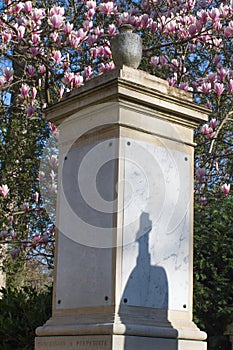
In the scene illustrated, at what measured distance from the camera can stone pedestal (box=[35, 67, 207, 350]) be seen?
469 centimetres

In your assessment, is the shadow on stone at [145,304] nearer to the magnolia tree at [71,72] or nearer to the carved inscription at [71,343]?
the carved inscription at [71,343]

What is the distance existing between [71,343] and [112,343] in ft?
1.47

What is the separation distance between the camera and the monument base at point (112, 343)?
4457 millimetres

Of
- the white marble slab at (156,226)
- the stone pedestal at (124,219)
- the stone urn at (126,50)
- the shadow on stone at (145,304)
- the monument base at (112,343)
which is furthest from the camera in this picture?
the stone urn at (126,50)

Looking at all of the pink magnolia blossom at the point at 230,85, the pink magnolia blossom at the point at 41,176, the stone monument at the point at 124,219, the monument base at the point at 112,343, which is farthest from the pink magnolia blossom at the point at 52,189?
the monument base at the point at 112,343

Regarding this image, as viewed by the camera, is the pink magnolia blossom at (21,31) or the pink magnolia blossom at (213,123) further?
the pink magnolia blossom at (213,123)

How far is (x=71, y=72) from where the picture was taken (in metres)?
9.74

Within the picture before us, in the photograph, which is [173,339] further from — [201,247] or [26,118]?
[26,118]

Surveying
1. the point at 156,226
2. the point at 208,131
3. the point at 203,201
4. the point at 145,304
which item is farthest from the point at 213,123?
the point at 145,304

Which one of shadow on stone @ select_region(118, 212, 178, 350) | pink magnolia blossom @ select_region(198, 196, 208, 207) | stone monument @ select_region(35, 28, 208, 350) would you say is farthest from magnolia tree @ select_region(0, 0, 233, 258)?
shadow on stone @ select_region(118, 212, 178, 350)

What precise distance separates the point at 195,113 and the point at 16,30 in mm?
4224

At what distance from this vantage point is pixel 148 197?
5.04m

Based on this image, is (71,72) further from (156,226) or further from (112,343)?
(112,343)

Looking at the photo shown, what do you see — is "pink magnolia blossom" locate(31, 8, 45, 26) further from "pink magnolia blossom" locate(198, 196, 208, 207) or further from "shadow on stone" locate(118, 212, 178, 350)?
"shadow on stone" locate(118, 212, 178, 350)
